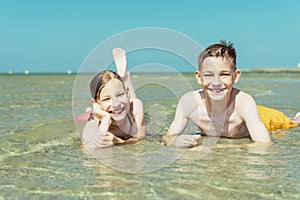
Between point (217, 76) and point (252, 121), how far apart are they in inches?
23.9

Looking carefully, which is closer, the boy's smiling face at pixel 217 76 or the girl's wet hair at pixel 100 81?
the girl's wet hair at pixel 100 81

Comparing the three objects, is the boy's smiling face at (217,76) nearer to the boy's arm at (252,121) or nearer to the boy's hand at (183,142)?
the boy's arm at (252,121)

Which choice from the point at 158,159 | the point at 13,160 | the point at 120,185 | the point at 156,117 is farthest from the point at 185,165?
the point at 156,117

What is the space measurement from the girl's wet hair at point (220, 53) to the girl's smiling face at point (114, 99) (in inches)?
35.4

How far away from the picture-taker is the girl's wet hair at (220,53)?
3.92 meters

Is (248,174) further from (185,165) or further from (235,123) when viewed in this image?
(235,123)

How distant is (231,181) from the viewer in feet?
7.82

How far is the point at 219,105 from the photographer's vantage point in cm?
421

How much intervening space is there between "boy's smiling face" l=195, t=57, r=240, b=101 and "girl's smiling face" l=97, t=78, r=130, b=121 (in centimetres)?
88

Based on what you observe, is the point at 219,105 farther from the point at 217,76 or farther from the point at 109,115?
the point at 109,115

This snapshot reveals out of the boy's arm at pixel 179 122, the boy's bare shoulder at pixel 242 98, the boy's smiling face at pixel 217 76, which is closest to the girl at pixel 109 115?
the boy's arm at pixel 179 122

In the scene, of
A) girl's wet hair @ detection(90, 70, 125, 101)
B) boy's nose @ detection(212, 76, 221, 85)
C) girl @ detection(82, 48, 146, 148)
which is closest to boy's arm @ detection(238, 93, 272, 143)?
boy's nose @ detection(212, 76, 221, 85)

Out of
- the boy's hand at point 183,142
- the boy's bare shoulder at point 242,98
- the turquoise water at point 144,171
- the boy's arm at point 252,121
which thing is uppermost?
the boy's bare shoulder at point 242,98

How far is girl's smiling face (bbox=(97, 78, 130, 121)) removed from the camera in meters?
3.77
